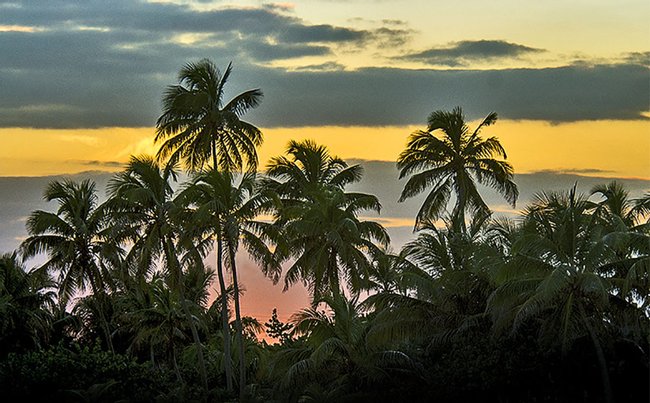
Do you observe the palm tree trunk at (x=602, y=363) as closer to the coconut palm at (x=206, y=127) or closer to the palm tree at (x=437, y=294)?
the palm tree at (x=437, y=294)

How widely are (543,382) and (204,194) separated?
1618cm

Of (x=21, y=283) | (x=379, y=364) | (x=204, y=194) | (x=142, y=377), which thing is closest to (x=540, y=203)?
(x=379, y=364)

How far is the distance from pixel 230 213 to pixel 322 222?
4.53 metres

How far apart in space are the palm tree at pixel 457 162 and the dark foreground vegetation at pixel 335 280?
0.23 feet

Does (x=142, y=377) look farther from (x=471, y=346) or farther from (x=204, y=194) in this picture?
(x=471, y=346)

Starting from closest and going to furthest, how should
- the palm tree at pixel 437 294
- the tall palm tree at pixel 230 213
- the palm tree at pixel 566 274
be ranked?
the palm tree at pixel 566 274 < the palm tree at pixel 437 294 < the tall palm tree at pixel 230 213

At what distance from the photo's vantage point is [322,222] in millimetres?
45562

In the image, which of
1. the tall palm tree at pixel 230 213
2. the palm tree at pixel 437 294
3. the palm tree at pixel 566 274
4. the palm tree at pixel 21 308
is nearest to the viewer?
the palm tree at pixel 566 274

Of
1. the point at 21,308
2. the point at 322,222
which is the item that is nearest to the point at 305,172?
the point at 322,222

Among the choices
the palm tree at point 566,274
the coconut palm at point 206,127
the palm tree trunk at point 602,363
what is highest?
the coconut palm at point 206,127

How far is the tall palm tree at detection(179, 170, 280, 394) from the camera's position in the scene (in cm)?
4262

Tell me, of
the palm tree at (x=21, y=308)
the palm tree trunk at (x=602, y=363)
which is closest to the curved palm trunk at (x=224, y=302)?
the palm tree at (x=21, y=308)

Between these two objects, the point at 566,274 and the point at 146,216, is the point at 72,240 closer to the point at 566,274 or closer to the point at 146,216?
the point at 146,216

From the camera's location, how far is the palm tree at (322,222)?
45406mm
